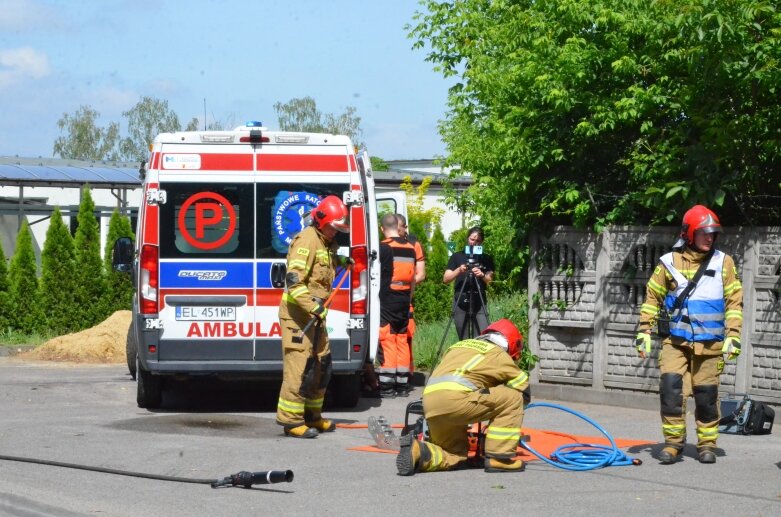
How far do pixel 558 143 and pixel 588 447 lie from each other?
4624 mm

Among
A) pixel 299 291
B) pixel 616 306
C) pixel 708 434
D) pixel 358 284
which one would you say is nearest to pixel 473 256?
pixel 616 306

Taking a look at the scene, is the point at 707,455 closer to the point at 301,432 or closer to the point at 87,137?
the point at 301,432

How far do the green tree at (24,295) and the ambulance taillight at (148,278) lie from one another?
9865 millimetres

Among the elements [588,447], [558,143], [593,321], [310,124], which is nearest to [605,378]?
[593,321]

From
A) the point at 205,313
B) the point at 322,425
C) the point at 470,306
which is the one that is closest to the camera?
the point at 322,425

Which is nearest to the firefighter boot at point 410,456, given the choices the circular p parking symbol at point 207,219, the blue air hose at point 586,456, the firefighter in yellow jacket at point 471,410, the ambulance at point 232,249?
the firefighter in yellow jacket at point 471,410

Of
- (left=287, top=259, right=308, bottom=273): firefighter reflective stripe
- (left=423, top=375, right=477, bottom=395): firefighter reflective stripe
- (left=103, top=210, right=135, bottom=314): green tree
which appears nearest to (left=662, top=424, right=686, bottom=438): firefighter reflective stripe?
(left=423, top=375, right=477, bottom=395): firefighter reflective stripe

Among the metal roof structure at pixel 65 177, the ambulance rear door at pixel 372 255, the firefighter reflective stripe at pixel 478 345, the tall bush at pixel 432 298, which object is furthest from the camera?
the metal roof structure at pixel 65 177

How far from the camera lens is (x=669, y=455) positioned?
28.0 feet

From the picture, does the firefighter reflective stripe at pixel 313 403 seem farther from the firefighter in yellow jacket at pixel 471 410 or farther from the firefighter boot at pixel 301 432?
the firefighter in yellow jacket at pixel 471 410

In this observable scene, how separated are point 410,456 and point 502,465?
0.67 meters

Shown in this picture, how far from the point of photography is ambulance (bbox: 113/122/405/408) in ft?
36.1

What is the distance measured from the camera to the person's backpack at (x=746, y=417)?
10172 millimetres

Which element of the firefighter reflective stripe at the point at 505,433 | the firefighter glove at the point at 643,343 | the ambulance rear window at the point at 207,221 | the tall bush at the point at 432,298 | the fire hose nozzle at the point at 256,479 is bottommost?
the tall bush at the point at 432,298
